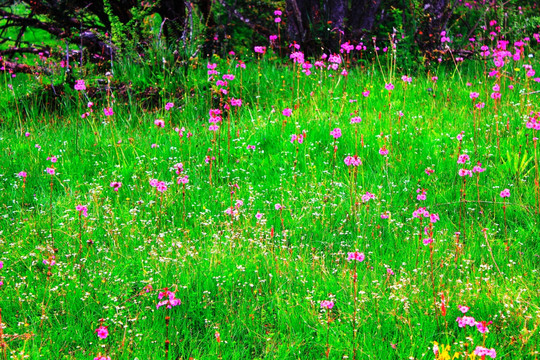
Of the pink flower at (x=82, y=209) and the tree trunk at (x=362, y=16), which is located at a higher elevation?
the tree trunk at (x=362, y=16)

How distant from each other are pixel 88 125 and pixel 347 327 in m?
4.07

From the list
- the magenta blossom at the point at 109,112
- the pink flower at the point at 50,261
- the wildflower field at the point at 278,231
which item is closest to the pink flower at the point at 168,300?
the wildflower field at the point at 278,231

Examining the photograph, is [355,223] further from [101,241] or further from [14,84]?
[14,84]

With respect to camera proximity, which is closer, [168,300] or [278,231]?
[168,300]

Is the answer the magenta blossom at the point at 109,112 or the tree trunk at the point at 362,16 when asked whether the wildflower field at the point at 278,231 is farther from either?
the tree trunk at the point at 362,16

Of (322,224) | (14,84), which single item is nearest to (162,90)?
(14,84)

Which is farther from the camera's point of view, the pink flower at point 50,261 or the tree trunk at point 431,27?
the tree trunk at point 431,27

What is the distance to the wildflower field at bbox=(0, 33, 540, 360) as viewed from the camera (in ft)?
8.75

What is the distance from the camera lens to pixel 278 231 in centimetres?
363

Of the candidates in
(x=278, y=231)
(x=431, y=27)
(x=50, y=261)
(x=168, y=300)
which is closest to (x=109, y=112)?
(x=50, y=261)

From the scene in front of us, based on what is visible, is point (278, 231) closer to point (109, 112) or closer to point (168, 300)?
point (168, 300)

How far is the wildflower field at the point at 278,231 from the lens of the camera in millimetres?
2668

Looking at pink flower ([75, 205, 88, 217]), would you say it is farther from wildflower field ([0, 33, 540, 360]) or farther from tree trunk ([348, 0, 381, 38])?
tree trunk ([348, 0, 381, 38])

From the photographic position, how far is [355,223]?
12.0 ft
